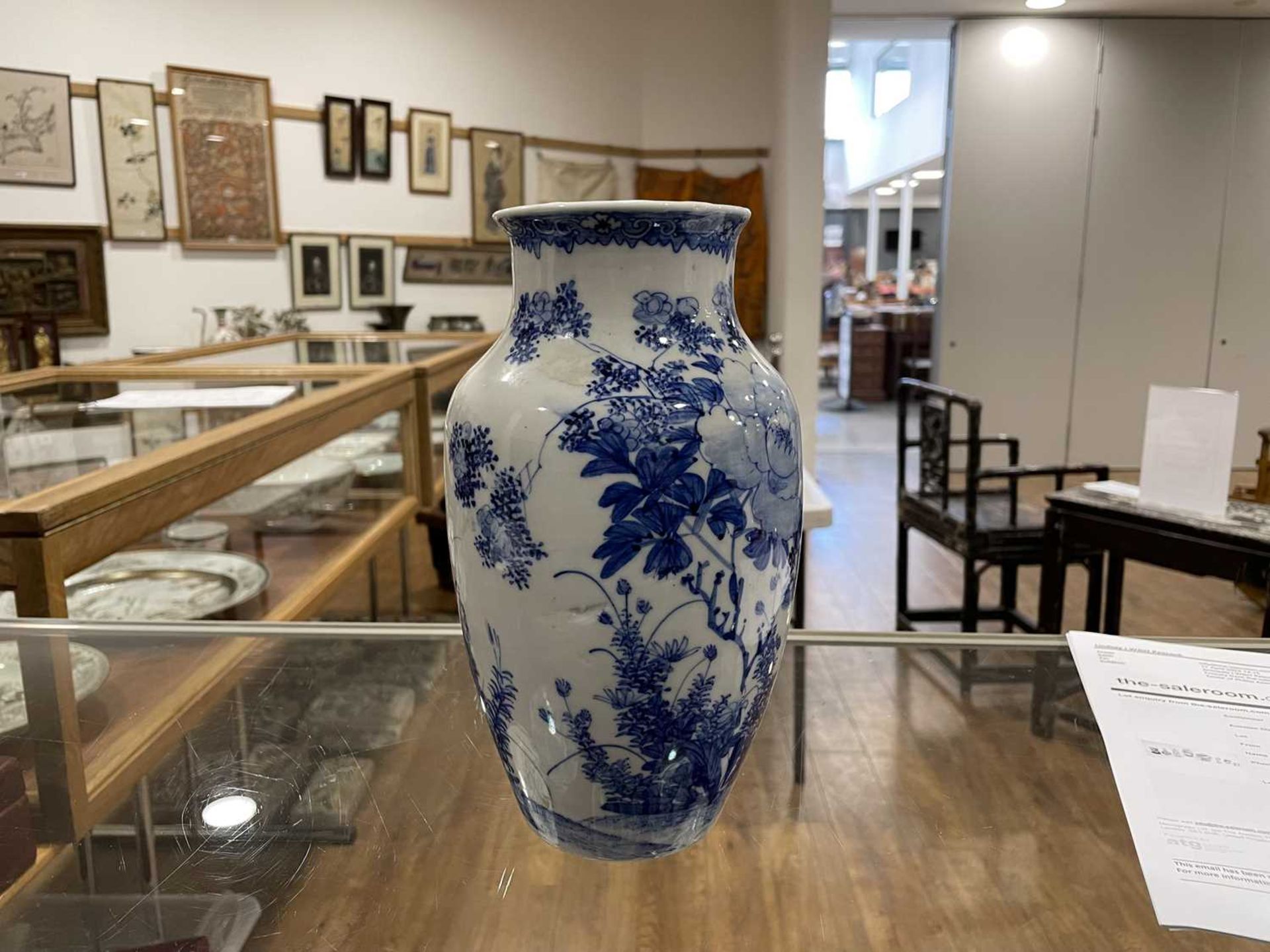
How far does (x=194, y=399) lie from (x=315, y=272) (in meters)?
3.74

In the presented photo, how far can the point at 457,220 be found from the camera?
18.7 ft

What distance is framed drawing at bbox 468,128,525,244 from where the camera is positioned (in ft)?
18.6

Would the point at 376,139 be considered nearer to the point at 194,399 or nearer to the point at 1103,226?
the point at 194,399

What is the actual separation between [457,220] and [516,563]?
5.35 m

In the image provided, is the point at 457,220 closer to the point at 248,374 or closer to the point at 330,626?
the point at 248,374

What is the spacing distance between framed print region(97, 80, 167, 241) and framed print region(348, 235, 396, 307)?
104cm

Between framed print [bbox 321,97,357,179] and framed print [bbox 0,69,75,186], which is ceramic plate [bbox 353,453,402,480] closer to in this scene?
framed print [bbox 0,69,75,186]

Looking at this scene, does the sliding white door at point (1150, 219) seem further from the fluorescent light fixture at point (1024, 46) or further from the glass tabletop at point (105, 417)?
the glass tabletop at point (105, 417)

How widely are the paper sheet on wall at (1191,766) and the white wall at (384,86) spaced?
4545 mm

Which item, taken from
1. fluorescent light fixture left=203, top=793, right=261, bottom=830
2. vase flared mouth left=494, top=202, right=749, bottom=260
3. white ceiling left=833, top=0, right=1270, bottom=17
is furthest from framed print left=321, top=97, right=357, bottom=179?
vase flared mouth left=494, top=202, right=749, bottom=260

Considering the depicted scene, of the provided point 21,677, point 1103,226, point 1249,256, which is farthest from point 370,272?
point 1249,256

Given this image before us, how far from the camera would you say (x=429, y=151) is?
546 centimetres

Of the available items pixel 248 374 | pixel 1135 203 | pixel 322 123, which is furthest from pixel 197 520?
pixel 1135 203

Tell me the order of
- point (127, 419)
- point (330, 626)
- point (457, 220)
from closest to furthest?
point (330, 626) < point (127, 419) < point (457, 220)
